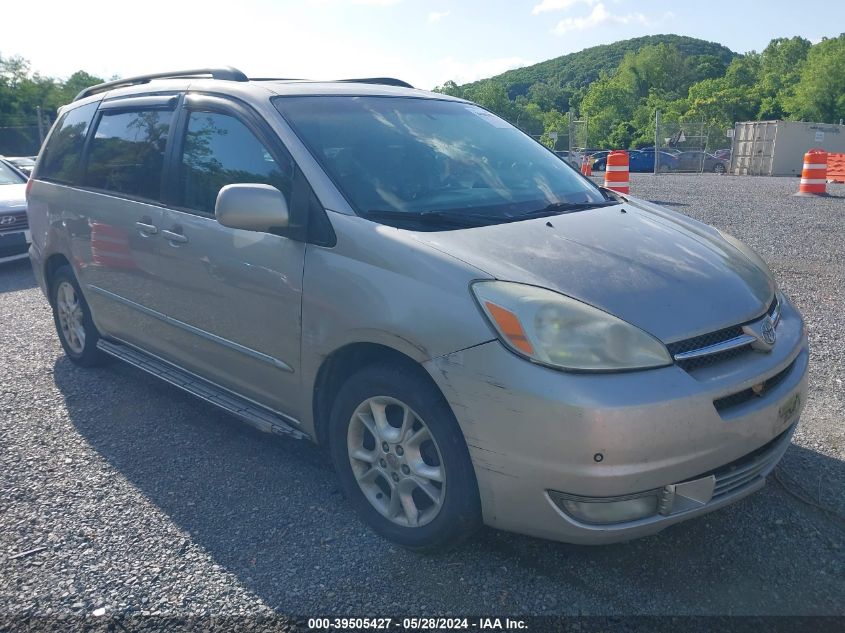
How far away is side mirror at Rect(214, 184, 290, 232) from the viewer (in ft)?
9.98

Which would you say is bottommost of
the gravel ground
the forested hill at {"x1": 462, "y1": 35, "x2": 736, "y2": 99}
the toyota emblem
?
the gravel ground

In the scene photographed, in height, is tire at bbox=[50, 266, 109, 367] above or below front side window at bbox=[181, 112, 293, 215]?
below

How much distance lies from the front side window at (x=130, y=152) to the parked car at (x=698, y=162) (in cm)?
3436

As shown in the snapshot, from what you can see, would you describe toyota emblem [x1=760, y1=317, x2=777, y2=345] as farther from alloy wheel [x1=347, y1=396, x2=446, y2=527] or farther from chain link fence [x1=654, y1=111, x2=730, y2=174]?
chain link fence [x1=654, y1=111, x2=730, y2=174]

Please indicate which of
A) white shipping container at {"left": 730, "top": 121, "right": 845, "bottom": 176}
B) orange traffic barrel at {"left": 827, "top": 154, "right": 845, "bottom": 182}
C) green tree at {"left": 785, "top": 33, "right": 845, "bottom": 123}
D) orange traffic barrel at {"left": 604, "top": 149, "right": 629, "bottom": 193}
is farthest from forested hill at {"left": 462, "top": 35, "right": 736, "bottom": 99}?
orange traffic barrel at {"left": 604, "top": 149, "right": 629, "bottom": 193}

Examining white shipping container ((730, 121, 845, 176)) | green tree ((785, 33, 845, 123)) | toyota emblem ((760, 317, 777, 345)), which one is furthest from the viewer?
green tree ((785, 33, 845, 123))

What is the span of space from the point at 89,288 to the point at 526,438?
135 inches

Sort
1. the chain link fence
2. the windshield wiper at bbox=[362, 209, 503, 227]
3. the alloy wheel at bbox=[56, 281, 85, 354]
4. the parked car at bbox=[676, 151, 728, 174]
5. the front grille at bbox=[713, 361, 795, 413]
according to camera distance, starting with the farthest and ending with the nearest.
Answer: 1. the chain link fence
2. the parked car at bbox=[676, 151, 728, 174]
3. the alloy wheel at bbox=[56, 281, 85, 354]
4. the windshield wiper at bbox=[362, 209, 503, 227]
5. the front grille at bbox=[713, 361, 795, 413]

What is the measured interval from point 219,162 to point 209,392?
1.17 metres

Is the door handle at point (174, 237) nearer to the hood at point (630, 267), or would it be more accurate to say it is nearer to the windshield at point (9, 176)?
the hood at point (630, 267)

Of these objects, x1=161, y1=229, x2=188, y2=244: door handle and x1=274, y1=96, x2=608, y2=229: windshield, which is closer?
x1=274, y1=96, x2=608, y2=229: windshield

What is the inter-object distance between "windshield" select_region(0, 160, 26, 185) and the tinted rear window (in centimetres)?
560

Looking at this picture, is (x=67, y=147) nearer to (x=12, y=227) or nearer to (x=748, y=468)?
(x=748, y=468)

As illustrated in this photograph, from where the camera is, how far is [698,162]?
115 ft
